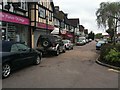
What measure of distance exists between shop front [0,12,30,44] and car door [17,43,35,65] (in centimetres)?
657

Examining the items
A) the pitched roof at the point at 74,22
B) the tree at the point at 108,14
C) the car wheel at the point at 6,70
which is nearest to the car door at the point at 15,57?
the car wheel at the point at 6,70

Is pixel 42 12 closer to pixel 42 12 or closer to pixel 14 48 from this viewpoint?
pixel 42 12

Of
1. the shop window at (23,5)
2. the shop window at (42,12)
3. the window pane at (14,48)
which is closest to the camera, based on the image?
the window pane at (14,48)

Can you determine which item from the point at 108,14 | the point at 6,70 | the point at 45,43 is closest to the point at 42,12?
the point at 45,43

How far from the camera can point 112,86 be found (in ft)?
24.7

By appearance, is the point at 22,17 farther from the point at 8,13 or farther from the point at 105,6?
the point at 105,6

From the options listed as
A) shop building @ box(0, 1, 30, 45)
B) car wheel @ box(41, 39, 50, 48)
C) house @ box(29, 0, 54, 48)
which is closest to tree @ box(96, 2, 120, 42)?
house @ box(29, 0, 54, 48)

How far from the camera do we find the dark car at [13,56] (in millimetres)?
8887

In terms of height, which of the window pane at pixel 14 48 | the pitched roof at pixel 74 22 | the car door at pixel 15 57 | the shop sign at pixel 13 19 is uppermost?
the pitched roof at pixel 74 22

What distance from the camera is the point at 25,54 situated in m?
10.7

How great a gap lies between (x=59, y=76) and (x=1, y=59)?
2.56m

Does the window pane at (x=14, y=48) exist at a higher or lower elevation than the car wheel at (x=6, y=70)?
higher

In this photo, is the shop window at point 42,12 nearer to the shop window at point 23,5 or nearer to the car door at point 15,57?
the shop window at point 23,5

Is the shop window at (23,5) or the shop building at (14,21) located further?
the shop window at (23,5)
